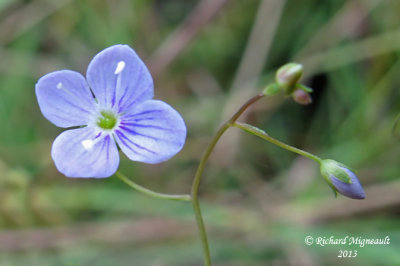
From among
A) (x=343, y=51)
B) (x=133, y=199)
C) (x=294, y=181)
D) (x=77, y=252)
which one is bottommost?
(x=77, y=252)

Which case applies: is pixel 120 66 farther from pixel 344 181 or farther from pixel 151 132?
pixel 344 181

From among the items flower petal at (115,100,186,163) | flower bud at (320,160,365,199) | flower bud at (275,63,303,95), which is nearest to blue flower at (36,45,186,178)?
flower petal at (115,100,186,163)

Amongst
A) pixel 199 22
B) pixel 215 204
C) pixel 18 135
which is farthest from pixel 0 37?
pixel 215 204

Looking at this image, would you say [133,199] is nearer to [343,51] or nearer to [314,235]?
[314,235]

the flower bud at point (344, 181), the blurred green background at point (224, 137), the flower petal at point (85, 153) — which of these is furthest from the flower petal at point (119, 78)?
the blurred green background at point (224, 137)

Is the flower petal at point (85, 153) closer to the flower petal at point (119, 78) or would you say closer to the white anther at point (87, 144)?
the white anther at point (87, 144)
